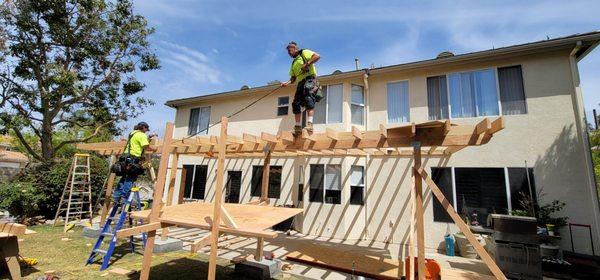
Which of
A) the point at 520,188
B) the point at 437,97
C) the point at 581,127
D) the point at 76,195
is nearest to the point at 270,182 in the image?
the point at 437,97

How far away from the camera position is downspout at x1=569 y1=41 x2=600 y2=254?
25.0ft

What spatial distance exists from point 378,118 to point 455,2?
15.8ft

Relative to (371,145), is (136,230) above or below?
below

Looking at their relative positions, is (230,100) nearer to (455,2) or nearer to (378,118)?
(378,118)

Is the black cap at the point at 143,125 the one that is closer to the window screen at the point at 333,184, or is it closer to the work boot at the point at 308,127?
the work boot at the point at 308,127

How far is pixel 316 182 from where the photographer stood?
1159cm

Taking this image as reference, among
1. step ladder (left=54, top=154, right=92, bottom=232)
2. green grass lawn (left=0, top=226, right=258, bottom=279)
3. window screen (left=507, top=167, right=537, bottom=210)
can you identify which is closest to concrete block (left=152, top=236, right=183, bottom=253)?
green grass lawn (left=0, top=226, right=258, bottom=279)

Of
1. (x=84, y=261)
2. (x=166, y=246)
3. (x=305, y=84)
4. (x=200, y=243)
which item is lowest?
(x=84, y=261)

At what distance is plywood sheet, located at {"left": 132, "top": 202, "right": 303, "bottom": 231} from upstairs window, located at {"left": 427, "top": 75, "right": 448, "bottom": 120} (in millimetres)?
7608

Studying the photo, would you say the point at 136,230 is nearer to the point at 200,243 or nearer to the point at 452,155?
the point at 200,243

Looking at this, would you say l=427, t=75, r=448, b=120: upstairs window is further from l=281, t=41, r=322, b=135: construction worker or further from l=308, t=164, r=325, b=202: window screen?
l=281, t=41, r=322, b=135: construction worker

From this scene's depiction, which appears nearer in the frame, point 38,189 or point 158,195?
point 158,195

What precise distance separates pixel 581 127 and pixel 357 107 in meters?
6.86

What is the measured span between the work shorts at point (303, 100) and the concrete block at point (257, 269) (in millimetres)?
3292
